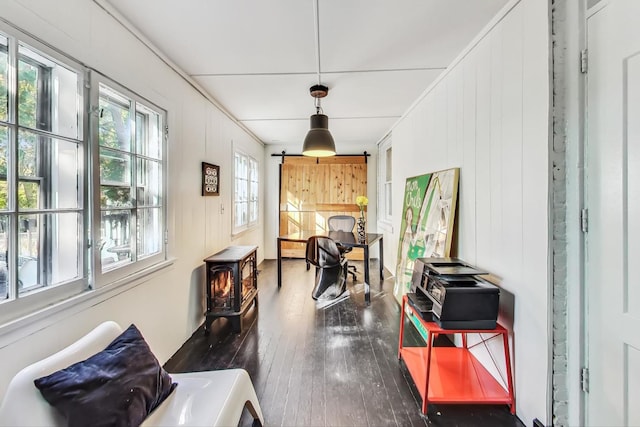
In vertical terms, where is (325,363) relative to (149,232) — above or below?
below

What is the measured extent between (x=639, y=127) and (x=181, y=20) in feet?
8.29

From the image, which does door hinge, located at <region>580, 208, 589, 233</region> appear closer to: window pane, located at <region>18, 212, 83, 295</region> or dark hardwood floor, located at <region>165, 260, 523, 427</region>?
dark hardwood floor, located at <region>165, 260, 523, 427</region>

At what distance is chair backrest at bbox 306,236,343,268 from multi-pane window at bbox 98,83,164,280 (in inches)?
78.7

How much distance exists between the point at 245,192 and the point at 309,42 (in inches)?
126

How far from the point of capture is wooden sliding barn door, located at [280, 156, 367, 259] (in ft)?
20.8

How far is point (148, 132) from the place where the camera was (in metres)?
2.25

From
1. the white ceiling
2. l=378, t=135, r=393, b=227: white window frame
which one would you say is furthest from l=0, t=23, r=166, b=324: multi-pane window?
l=378, t=135, r=393, b=227: white window frame

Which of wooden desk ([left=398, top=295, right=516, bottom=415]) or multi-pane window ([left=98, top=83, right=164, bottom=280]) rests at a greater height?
multi-pane window ([left=98, top=83, right=164, bottom=280])

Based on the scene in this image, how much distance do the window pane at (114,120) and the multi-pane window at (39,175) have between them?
0.19 metres

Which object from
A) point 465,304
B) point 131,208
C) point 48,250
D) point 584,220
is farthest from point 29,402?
point 584,220

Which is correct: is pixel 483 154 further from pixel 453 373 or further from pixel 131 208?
pixel 131 208

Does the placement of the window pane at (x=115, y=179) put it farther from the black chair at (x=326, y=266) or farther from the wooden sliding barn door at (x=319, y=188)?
the wooden sliding barn door at (x=319, y=188)

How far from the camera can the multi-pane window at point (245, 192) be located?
4454 mm

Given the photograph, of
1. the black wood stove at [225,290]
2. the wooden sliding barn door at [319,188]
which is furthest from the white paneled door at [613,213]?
the wooden sliding barn door at [319,188]
